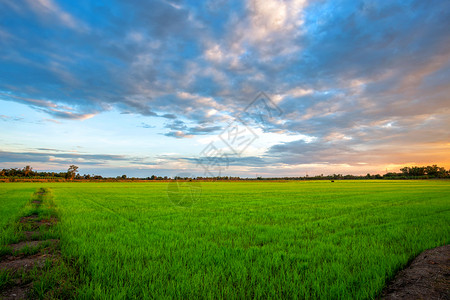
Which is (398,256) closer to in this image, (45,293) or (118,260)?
(118,260)

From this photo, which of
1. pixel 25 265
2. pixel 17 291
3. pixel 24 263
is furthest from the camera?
pixel 24 263

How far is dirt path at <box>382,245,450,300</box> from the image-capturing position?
3376 mm

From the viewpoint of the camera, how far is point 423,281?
3789 millimetres

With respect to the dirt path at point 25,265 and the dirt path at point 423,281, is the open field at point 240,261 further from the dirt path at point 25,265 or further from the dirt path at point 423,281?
the dirt path at point 25,265

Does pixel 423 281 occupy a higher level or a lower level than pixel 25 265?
higher

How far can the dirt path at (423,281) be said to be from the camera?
338 cm

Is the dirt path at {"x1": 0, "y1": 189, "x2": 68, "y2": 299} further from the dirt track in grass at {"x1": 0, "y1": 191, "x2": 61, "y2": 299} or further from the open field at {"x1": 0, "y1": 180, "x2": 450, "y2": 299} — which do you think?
the open field at {"x1": 0, "y1": 180, "x2": 450, "y2": 299}

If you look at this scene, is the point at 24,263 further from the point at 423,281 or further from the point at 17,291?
the point at 423,281

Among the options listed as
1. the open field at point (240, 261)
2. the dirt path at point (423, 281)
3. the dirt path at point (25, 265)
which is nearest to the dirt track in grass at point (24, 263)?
the dirt path at point (25, 265)

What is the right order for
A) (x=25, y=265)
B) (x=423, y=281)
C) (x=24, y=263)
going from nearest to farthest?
(x=423, y=281) < (x=25, y=265) < (x=24, y=263)

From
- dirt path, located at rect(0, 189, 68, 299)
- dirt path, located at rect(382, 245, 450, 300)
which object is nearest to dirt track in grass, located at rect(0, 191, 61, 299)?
dirt path, located at rect(0, 189, 68, 299)

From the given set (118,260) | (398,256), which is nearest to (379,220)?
(398,256)

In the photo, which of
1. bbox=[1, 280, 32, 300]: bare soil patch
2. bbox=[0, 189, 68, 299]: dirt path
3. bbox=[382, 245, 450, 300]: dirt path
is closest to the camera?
bbox=[382, 245, 450, 300]: dirt path

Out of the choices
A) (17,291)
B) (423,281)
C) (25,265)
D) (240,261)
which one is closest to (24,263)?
(25,265)
